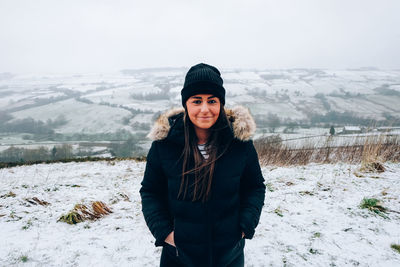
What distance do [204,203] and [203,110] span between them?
644mm

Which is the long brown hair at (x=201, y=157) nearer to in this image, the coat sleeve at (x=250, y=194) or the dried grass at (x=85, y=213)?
the coat sleeve at (x=250, y=194)

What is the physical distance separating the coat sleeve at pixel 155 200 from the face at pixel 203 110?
15.0 inches

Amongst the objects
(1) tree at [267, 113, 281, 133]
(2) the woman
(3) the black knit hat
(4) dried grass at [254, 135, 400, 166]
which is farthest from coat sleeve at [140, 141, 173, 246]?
(1) tree at [267, 113, 281, 133]

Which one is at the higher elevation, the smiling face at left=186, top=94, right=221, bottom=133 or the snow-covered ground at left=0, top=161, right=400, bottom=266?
the smiling face at left=186, top=94, right=221, bottom=133

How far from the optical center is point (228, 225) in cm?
150

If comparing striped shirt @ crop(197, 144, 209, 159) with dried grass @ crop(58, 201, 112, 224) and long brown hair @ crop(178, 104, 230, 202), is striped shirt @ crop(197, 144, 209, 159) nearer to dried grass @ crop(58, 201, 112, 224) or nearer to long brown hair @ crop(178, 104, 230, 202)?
long brown hair @ crop(178, 104, 230, 202)

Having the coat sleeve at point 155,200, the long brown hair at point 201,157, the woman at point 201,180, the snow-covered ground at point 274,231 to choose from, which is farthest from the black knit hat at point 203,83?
the snow-covered ground at point 274,231

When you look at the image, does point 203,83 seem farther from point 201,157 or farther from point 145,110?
point 145,110

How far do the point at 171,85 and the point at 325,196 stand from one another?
8050 cm

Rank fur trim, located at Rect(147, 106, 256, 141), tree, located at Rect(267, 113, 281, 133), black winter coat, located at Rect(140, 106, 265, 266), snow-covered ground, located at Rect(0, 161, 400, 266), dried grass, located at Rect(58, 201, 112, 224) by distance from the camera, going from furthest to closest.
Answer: tree, located at Rect(267, 113, 281, 133)
dried grass, located at Rect(58, 201, 112, 224)
snow-covered ground, located at Rect(0, 161, 400, 266)
fur trim, located at Rect(147, 106, 256, 141)
black winter coat, located at Rect(140, 106, 265, 266)

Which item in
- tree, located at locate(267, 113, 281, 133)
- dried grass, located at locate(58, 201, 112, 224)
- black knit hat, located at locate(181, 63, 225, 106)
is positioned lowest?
tree, located at locate(267, 113, 281, 133)

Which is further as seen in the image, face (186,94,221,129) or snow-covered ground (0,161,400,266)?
snow-covered ground (0,161,400,266)

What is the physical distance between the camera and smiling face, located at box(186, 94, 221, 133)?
4.82ft

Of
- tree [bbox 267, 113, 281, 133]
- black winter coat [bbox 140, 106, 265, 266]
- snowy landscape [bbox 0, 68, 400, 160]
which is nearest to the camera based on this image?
black winter coat [bbox 140, 106, 265, 266]
